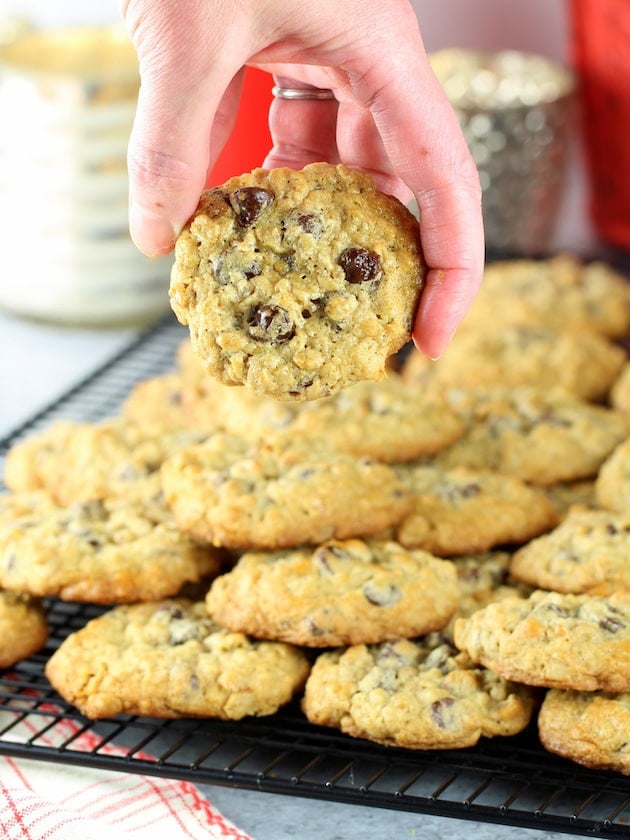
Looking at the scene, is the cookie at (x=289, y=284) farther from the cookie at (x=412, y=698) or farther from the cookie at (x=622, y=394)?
the cookie at (x=622, y=394)

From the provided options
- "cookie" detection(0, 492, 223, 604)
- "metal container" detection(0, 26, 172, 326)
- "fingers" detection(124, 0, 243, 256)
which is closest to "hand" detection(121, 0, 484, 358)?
"fingers" detection(124, 0, 243, 256)

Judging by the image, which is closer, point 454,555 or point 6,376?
point 454,555

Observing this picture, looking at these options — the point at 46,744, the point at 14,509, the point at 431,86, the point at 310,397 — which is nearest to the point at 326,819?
the point at 46,744

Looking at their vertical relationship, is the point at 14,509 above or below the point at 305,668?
above

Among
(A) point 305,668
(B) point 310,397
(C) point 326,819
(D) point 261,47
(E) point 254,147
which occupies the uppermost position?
(D) point 261,47

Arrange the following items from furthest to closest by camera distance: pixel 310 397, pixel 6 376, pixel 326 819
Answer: pixel 6 376 → pixel 326 819 → pixel 310 397

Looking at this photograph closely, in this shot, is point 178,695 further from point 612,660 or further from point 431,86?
point 431,86

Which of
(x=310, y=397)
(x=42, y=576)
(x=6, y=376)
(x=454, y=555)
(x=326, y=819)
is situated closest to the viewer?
(x=310, y=397)
